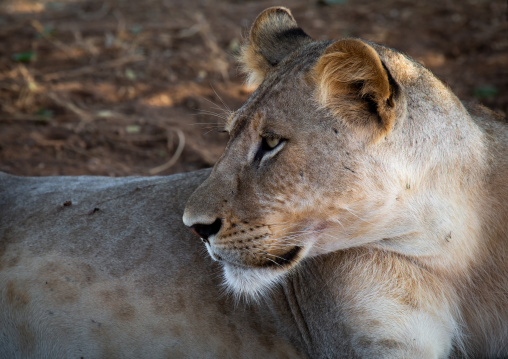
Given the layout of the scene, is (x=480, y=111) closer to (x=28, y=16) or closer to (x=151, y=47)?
(x=151, y=47)

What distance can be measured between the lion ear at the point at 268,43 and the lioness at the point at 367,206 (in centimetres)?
21

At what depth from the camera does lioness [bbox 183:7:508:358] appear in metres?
2.44

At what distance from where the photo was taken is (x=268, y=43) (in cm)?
314

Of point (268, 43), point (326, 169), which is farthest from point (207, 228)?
point (268, 43)

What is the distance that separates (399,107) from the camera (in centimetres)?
242

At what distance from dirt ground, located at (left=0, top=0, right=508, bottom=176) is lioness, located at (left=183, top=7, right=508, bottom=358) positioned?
5.16 ft

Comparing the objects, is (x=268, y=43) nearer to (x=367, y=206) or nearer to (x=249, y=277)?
(x=367, y=206)

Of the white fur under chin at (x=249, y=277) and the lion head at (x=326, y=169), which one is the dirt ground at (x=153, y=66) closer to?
the lion head at (x=326, y=169)

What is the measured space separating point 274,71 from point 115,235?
1143 mm

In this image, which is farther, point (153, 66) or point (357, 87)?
point (153, 66)

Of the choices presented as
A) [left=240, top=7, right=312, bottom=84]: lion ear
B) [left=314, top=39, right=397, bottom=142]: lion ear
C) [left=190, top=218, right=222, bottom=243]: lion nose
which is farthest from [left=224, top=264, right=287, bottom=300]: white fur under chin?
[left=240, top=7, right=312, bottom=84]: lion ear

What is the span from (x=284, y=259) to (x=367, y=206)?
397 mm

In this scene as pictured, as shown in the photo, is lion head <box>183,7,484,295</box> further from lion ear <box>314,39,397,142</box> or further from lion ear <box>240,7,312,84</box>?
lion ear <box>240,7,312,84</box>

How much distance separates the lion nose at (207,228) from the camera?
97.9 inches
